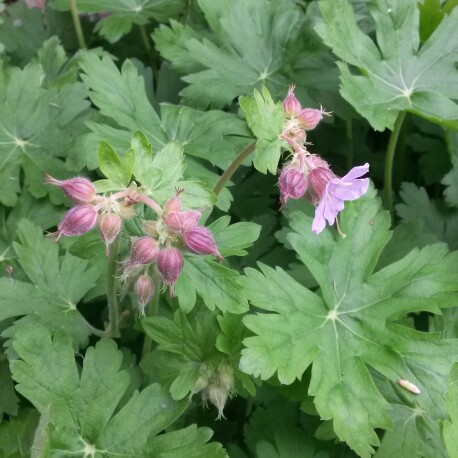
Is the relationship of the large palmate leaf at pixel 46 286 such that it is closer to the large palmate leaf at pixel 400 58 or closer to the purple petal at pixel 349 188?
the purple petal at pixel 349 188

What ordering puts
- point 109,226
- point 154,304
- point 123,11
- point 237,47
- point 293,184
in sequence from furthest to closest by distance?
point 123,11
point 237,47
point 154,304
point 293,184
point 109,226

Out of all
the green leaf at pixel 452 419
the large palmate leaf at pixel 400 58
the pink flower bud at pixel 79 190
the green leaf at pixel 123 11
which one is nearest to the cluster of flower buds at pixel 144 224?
the pink flower bud at pixel 79 190

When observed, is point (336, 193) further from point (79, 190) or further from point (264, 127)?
point (79, 190)

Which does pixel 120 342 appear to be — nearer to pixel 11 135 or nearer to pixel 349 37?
pixel 11 135

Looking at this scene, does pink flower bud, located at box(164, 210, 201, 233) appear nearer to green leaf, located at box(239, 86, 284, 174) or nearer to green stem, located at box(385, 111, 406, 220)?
green leaf, located at box(239, 86, 284, 174)

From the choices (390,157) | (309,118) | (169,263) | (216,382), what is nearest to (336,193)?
(309,118)
